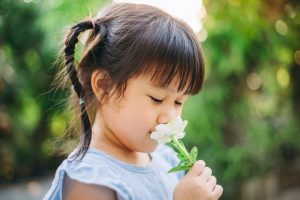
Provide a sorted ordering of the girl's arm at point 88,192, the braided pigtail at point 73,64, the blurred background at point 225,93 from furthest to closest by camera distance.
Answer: the blurred background at point 225,93
the braided pigtail at point 73,64
the girl's arm at point 88,192

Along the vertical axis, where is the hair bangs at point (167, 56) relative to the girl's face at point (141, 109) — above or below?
above

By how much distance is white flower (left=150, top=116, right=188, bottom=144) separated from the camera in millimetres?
1192

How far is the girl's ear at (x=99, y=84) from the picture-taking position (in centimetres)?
128

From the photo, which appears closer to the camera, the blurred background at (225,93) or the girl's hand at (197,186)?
the girl's hand at (197,186)

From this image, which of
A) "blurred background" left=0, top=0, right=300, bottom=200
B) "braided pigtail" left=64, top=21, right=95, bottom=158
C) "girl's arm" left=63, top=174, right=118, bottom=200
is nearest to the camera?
"girl's arm" left=63, top=174, right=118, bottom=200

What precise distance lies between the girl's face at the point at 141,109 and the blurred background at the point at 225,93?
113 cm

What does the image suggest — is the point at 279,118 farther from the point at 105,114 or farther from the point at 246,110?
the point at 105,114

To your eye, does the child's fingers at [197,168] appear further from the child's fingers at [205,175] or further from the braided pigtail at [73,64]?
the braided pigtail at [73,64]

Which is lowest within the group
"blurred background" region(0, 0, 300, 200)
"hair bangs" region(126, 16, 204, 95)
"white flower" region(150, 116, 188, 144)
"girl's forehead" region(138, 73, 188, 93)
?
"blurred background" region(0, 0, 300, 200)

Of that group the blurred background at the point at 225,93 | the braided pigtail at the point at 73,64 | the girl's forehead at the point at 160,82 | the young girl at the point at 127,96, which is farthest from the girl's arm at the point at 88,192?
the blurred background at the point at 225,93

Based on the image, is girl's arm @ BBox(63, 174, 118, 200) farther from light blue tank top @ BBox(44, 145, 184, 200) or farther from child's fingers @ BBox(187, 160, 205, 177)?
child's fingers @ BBox(187, 160, 205, 177)

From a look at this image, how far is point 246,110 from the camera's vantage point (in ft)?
9.21

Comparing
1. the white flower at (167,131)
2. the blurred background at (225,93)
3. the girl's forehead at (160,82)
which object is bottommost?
the blurred background at (225,93)

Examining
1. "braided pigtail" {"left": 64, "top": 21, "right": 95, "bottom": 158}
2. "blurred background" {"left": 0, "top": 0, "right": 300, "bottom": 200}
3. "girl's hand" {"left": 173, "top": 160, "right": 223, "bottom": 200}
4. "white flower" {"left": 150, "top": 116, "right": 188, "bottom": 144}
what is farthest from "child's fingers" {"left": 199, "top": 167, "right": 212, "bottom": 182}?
"blurred background" {"left": 0, "top": 0, "right": 300, "bottom": 200}
